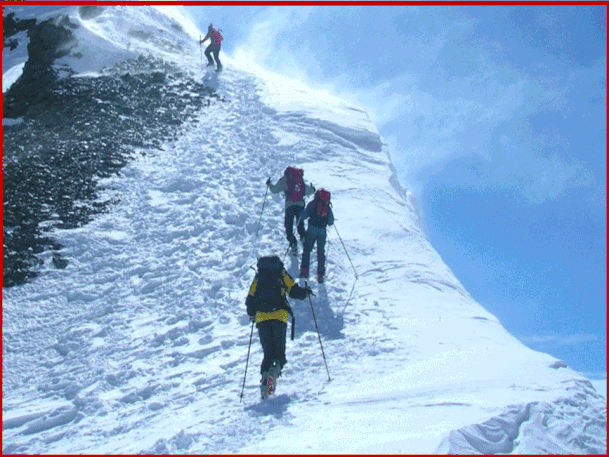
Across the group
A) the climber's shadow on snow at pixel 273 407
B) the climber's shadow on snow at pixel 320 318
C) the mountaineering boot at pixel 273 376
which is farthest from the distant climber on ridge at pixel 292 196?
the climber's shadow on snow at pixel 273 407

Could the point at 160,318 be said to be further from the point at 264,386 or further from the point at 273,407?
the point at 273,407

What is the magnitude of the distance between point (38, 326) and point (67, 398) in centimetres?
259

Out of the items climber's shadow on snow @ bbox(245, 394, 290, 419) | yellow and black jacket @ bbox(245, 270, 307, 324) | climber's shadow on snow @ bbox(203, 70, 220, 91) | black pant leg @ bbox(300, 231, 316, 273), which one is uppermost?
climber's shadow on snow @ bbox(203, 70, 220, 91)

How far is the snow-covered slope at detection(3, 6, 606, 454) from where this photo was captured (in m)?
6.59

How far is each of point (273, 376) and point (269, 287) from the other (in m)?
1.16

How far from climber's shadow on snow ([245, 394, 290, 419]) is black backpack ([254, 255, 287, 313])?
1.13m

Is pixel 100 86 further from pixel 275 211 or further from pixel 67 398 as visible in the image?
pixel 67 398

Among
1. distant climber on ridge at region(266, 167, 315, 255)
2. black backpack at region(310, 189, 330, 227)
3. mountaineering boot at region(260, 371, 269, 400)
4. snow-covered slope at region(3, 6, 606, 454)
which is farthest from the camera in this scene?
distant climber on ridge at region(266, 167, 315, 255)

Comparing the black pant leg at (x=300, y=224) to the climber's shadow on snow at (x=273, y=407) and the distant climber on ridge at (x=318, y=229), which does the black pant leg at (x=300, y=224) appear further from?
the climber's shadow on snow at (x=273, y=407)

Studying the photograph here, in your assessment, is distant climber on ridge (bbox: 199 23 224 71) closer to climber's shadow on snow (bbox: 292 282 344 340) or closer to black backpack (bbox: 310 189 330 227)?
black backpack (bbox: 310 189 330 227)

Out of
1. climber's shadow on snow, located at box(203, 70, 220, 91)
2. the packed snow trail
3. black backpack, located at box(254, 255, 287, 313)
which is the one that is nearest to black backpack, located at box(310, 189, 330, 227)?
the packed snow trail

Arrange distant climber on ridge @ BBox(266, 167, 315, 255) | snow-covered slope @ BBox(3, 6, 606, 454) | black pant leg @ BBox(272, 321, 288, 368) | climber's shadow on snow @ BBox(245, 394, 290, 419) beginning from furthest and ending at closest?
distant climber on ridge @ BBox(266, 167, 315, 255), black pant leg @ BBox(272, 321, 288, 368), climber's shadow on snow @ BBox(245, 394, 290, 419), snow-covered slope @ BBox(3, 6, 606, 454)

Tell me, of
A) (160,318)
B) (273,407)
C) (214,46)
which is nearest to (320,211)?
(160,318)

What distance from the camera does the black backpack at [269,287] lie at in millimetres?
7859
